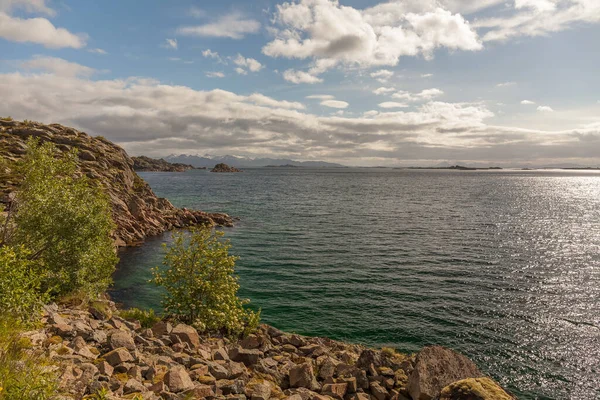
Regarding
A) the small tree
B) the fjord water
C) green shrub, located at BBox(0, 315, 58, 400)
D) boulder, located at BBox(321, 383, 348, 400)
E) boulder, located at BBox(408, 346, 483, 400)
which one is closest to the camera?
green shrub, located at BBox(0, 315, 58, 400)

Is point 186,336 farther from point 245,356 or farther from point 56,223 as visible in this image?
point 56,223

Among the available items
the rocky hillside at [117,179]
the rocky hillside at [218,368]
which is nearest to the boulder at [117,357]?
the rocky hillside at [218,368]

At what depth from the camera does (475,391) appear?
40.4 feet

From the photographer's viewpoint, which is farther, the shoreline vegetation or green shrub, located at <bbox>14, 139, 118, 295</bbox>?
green shrub, located at <bbox>14, 139, 118, 295</bbox>

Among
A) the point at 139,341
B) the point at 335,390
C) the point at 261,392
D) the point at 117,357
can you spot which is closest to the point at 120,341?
the point at 117,357

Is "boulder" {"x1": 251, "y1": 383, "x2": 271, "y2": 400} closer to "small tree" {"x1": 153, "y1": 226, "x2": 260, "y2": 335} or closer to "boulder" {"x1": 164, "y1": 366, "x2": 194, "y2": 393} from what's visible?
"boulder" {"x1": 164, "y1": 366, "x2": 194, "y2": 393}

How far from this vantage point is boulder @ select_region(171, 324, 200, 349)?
20.7 meters

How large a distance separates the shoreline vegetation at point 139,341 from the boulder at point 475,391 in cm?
4

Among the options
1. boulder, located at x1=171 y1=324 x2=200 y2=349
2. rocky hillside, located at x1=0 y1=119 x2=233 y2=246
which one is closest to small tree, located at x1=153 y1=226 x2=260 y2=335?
boulder, located at x1=171 y1=324 x2=200 y2=349

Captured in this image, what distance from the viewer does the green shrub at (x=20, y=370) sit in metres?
8.74

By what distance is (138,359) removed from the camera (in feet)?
52.5

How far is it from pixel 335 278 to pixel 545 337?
22.2 metres

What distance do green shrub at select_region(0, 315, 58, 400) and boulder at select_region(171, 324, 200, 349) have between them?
8.12 m

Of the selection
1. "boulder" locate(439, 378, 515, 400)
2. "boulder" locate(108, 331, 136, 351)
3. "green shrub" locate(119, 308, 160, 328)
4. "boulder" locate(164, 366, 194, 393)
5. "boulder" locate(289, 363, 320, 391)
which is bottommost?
"boulder" locate(289, 363, 320, 391)
